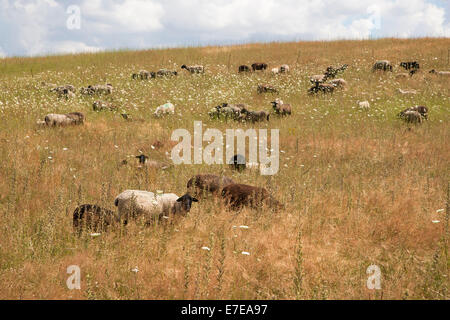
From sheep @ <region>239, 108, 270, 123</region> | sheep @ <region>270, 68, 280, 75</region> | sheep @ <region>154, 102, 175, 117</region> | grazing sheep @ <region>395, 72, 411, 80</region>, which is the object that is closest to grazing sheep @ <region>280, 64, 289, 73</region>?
sheep @ <region>270, 68, 280, 75</region>

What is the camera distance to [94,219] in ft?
16.5

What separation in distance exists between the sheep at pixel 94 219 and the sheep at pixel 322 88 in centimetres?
1480

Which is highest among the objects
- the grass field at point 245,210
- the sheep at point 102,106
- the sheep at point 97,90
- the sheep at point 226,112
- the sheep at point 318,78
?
the sheep at point 318,78

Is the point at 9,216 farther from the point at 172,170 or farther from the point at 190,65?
Answer: the point at 190,65

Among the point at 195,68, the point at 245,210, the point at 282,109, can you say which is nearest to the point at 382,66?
the point at 282,109

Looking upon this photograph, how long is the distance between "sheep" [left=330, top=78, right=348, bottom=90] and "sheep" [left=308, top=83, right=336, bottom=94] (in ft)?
1.34

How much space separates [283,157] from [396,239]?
16.3 ft

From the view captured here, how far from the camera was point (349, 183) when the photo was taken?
25.3 feet

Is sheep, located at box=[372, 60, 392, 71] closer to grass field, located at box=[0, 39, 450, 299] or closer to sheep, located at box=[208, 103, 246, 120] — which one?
grass field, located at box=[0, 39, 450, 299]

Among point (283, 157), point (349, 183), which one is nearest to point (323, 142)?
point (283, 157)

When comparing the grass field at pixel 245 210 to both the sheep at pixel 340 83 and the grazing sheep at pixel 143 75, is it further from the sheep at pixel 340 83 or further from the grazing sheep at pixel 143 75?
the grazing sheep at pixel 143 75

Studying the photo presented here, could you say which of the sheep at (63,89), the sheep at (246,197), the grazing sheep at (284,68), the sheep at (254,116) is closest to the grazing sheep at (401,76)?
the grazing sheep at (284,68)

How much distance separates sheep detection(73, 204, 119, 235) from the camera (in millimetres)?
4973

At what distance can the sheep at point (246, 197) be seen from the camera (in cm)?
590
